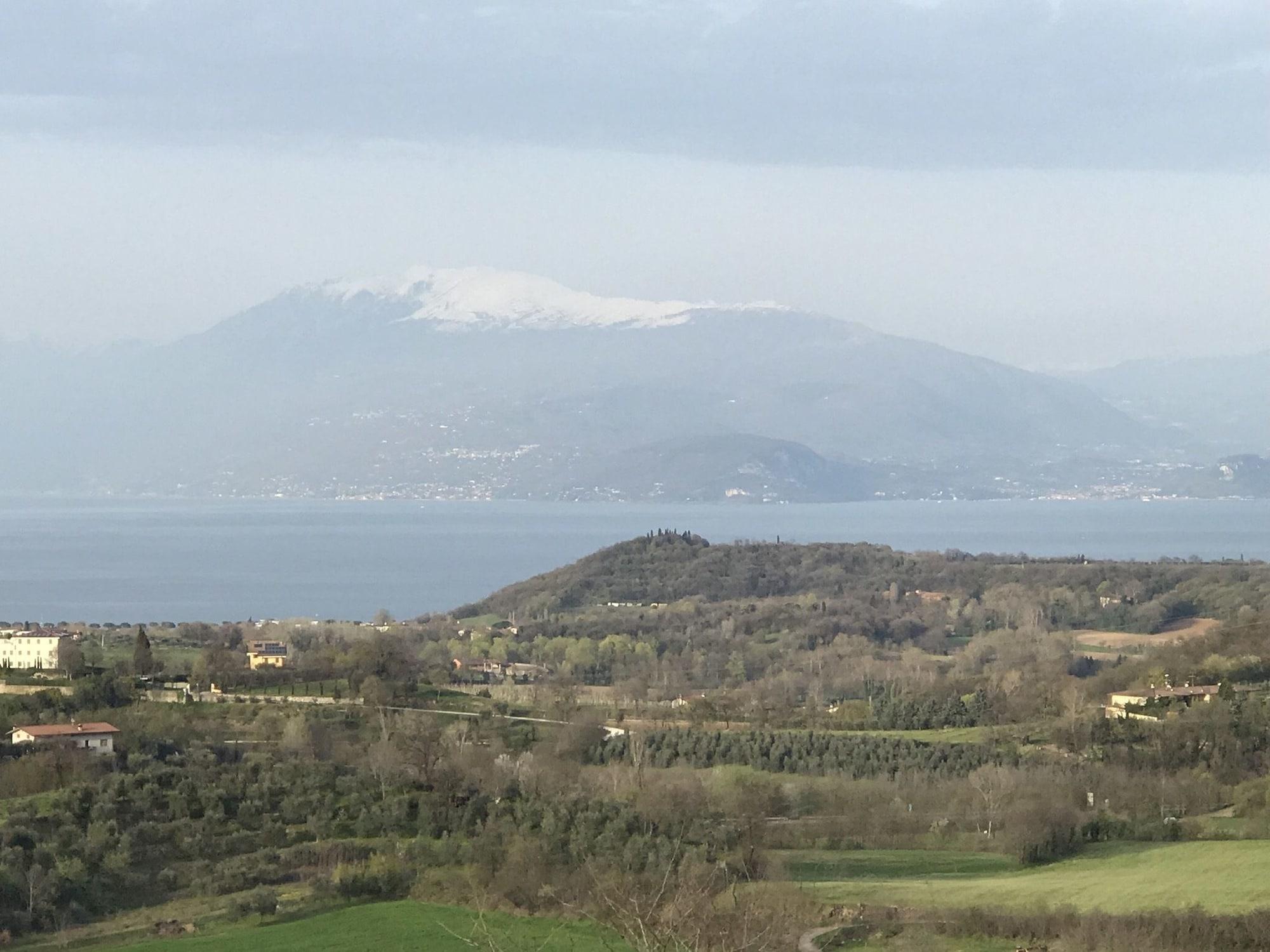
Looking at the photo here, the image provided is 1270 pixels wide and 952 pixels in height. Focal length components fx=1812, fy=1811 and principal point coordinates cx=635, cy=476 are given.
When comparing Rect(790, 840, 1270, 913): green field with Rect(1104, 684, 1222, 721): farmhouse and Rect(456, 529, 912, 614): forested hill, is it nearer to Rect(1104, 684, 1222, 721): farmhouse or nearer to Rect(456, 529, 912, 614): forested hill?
Rect(1104, 684, 1222, 721): farmhouse

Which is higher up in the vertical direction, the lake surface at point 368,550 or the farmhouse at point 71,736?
the lake surface at point 368,550

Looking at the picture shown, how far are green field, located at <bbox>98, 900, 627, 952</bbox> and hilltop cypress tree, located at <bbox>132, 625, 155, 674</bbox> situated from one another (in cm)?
2263

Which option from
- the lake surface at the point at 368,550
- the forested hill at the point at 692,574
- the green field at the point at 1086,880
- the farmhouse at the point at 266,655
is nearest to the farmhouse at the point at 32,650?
the farmhouse at the point at 266,655

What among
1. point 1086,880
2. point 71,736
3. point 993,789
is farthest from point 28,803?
point 993,789

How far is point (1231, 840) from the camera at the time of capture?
2919cm

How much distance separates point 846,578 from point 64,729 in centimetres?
5645

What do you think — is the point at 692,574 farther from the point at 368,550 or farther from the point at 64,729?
the point at 368,550

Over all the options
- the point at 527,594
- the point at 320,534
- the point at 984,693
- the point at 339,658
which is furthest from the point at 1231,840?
the point at 320,534

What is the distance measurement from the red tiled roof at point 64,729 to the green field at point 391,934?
34.3 ft

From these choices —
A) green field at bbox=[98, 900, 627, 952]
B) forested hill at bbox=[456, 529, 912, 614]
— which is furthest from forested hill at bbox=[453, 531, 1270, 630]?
green field at bbox=[98, 900, 627, 952]

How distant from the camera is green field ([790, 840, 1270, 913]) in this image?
939 inches

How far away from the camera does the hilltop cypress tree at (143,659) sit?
147ft

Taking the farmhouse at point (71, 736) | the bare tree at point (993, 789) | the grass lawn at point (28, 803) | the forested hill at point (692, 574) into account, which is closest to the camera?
the grass lawn at point (28, 803)

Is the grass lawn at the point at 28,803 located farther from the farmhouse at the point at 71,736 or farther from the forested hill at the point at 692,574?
the forested hill at the point at 692,574
